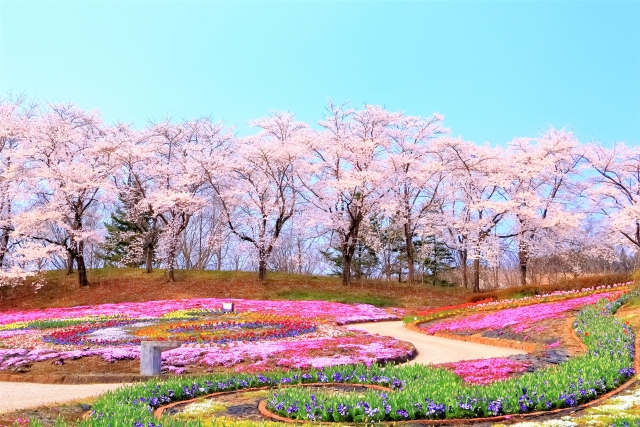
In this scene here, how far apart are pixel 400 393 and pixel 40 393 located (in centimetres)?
787

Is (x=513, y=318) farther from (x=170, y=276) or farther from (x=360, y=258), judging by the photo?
(x=360, y=258)

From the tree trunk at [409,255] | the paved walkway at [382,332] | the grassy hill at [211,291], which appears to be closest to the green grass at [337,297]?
the grassy hill at [211,291]

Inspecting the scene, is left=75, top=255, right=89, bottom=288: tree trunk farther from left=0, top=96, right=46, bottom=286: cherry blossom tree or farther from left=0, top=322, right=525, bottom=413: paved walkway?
left=0, top=322, right=525, bottom=413: paved walkway

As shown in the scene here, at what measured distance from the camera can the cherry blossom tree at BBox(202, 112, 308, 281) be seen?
43.8 metres

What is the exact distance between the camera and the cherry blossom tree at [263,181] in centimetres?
4381

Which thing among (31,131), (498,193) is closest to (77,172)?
(31,131)

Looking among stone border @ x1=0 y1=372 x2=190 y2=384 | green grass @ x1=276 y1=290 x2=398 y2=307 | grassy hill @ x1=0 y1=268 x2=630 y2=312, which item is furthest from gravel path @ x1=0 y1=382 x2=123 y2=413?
grassy hill @ x1=0 y1=268 x2=630 y2=312

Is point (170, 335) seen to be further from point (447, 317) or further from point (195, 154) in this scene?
point (195, 154)

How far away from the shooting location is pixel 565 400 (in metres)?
8.33

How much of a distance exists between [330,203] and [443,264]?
1816cm

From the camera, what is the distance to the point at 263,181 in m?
45.2

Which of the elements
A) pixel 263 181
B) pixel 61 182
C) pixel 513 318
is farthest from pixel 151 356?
pixel 61 182

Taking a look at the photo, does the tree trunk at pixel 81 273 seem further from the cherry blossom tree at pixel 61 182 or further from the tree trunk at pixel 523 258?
the tree trunk at pixel 523 258

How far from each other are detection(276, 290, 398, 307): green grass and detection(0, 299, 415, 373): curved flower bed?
4.69 meters
